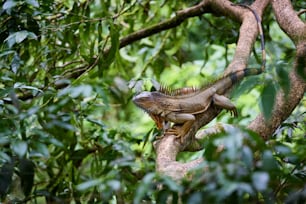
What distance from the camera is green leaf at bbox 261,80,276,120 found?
1.48 m

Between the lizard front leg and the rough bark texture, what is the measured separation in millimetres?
26

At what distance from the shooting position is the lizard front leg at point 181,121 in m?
2.63

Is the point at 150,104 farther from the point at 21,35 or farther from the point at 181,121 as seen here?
the point at 21,35

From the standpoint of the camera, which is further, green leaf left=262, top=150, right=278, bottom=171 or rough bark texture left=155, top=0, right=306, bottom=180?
rough bark texture left=155, top=0, right=306, bottom=180

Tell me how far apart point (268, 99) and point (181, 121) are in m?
1.36

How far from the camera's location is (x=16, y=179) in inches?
82.4

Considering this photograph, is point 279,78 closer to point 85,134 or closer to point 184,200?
point 184,200

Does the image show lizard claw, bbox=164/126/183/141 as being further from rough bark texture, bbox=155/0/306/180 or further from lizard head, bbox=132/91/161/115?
lizard head, bbox=132/91/161/115

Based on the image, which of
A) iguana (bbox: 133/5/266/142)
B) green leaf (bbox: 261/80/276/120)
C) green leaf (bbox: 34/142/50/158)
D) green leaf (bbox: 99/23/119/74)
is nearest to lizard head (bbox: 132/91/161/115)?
iguana (bbox: 133/5/266/142)

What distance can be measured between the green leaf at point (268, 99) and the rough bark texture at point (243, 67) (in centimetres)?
16

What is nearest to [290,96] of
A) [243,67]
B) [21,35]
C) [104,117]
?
[243,67]

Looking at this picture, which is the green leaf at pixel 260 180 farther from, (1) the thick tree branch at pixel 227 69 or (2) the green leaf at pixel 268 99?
(1) the thick tree branch at pixel 227 69

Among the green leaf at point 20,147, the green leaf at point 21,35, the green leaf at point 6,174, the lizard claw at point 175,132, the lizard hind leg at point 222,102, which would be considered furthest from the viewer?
the lizard hind leg at point 222,102

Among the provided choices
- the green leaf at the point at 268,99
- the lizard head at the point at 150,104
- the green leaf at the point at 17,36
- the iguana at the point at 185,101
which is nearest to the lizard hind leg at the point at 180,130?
the iguana at the point at 185,101
